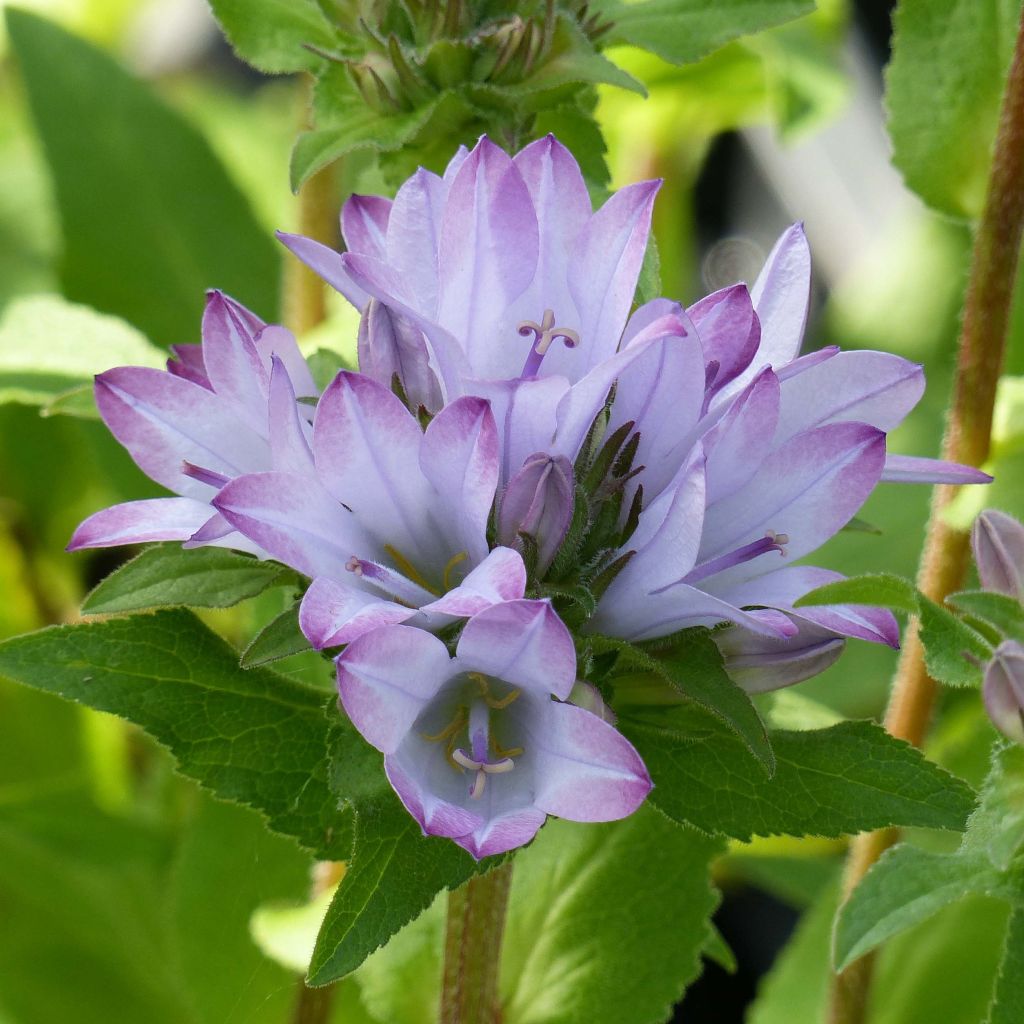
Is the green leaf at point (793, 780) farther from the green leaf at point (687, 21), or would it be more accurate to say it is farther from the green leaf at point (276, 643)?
the green leaf at point (687, 21)

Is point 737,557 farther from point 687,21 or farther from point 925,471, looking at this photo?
point 687,21

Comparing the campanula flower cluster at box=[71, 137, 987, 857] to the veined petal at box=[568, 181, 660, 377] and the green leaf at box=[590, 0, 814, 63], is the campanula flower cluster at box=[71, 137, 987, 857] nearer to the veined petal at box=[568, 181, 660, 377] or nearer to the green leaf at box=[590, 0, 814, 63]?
the veined petal at box=[568, 181, 660, 377]

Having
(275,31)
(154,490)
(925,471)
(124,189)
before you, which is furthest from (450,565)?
(124,189)

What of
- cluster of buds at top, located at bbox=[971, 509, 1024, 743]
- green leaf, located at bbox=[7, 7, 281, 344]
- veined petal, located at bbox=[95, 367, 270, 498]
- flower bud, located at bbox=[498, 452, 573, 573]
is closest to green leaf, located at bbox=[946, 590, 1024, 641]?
cluster of buds at top, located at bbox=[971, 509, 1024, 743]

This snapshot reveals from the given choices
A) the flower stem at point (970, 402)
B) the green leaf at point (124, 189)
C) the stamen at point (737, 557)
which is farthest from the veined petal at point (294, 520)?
the green leaf at point (124, 189)

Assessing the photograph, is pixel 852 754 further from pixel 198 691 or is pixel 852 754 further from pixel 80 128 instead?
pixel 80 128

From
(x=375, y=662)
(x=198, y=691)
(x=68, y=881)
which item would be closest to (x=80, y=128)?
(x=68, y=881)
